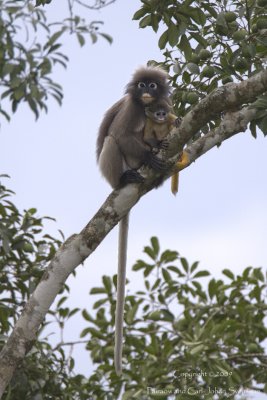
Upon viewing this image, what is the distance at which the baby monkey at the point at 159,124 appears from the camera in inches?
167

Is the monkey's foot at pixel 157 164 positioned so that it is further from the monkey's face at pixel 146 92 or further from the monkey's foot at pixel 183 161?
the monkey's face at pixel 146 92

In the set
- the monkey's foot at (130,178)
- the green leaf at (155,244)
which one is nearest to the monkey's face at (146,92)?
the monkey's foot at (130,178)

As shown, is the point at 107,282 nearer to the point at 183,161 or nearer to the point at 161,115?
the point at 161,115

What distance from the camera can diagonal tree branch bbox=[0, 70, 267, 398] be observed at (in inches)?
122

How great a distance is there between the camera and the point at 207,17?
149 inches

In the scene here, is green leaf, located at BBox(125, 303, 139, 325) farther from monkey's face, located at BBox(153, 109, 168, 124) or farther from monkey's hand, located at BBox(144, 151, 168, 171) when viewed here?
monkey's hand, located at BBox(144, 151, 168, 171)

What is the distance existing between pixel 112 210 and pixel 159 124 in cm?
116

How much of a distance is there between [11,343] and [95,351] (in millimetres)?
1779

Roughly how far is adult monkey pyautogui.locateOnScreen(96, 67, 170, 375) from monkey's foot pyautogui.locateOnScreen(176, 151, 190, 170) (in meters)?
0.14

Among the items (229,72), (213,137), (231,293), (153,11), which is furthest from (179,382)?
(153,11)

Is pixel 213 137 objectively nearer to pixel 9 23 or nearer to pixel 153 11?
pixel 153 11

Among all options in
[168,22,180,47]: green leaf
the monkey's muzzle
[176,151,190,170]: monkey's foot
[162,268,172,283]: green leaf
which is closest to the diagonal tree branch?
[176,151,190,170]: monkey's foot

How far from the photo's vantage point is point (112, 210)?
329 centimetres

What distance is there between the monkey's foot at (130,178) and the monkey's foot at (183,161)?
7.9 inches
